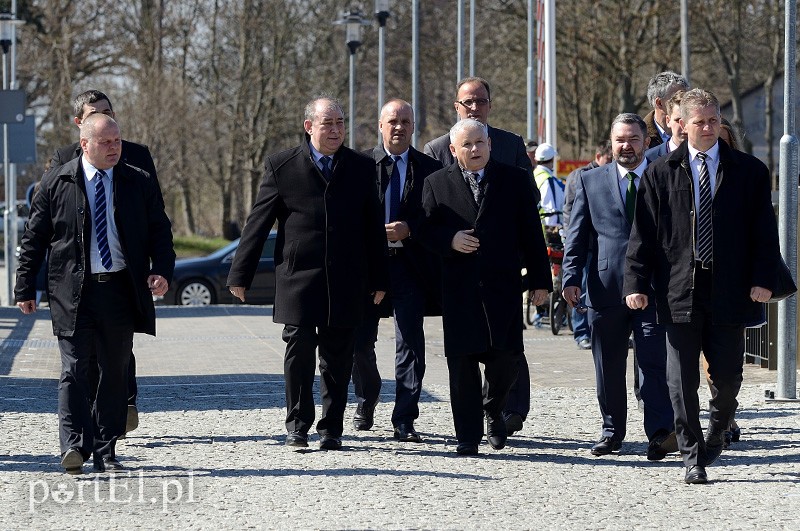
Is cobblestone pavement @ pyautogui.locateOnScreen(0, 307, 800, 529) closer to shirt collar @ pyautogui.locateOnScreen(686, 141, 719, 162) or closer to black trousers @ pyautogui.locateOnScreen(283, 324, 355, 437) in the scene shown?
black trousers @ pyautogui.locateOnScreen(283, 324, 355, 437)

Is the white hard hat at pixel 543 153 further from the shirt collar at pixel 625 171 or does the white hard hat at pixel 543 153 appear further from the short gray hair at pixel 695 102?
the short gray hair at pixel 695 102

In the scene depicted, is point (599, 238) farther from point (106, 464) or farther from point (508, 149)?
point (106, 464)

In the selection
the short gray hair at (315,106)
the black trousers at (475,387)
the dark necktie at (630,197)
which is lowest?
the black trousers at (475,387)

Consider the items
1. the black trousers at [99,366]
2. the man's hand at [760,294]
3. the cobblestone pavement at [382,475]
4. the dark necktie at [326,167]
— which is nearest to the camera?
the cobblestone pavement at [382,475]

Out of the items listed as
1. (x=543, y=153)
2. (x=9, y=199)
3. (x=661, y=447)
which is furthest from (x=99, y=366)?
(x=9, y=199)

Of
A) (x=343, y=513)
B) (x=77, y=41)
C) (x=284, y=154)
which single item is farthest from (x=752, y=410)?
(x=77, y=41)

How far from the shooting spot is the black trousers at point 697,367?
25.8 ft

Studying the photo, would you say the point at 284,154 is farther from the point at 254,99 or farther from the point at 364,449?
the point at 254,99

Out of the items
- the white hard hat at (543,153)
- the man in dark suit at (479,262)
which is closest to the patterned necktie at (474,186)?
the man in dark suit at (479,262)

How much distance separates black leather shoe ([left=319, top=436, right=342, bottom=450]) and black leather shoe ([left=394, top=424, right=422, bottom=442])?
0.45 m

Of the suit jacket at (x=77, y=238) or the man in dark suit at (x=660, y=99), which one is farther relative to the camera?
the man in dark suit at (x=660, y=99)

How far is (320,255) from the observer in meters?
8.94

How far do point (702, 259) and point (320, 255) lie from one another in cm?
227

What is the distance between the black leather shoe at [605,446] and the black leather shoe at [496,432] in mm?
535
